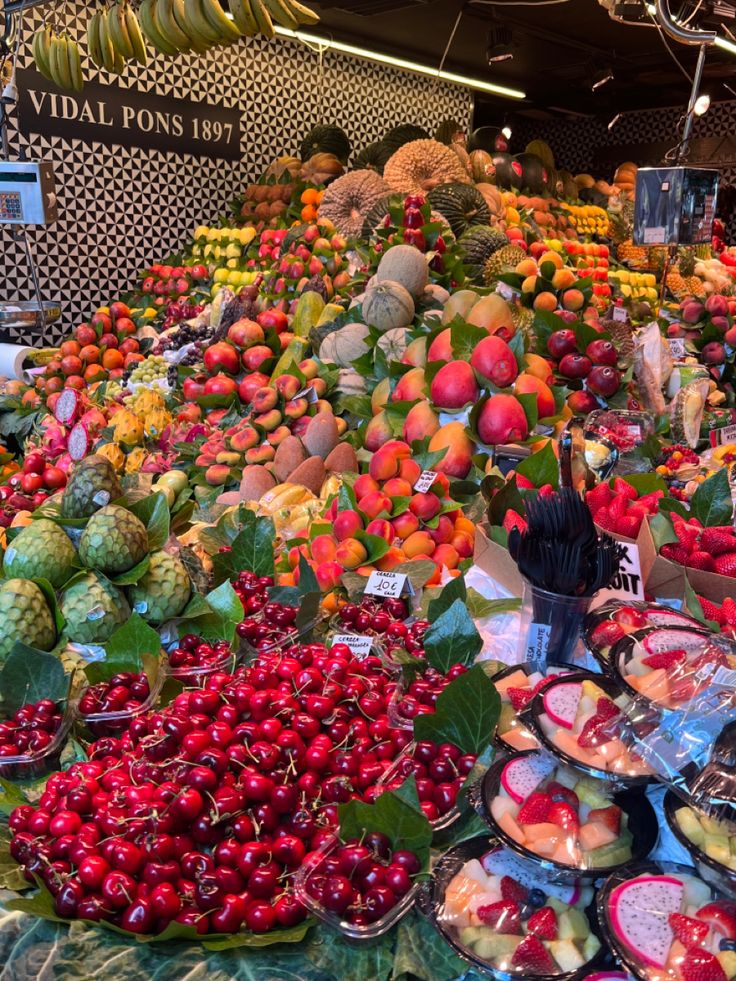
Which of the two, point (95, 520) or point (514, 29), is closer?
point (95, 520)

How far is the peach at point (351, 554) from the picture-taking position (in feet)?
7.58

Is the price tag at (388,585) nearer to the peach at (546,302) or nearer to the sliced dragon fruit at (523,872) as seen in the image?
the sliced dragon fruit at (523,872)

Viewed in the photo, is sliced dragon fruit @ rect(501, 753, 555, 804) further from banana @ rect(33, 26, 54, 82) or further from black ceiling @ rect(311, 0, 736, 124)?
black ceiling @ rect(311, 0, 736, 124)

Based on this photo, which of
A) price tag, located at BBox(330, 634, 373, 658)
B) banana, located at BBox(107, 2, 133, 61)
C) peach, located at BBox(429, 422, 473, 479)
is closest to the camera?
price tag, located at BBox(330, 634, 373, 658)

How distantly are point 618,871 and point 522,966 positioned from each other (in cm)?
17

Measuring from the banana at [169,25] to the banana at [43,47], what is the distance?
33.5 inches

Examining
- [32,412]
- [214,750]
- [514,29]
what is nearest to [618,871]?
[214,750]

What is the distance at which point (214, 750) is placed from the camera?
1.42 m

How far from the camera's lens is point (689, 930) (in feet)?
3.27

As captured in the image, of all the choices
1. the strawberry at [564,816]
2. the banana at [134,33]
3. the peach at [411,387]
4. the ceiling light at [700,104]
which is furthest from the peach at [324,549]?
the banana at [134,33]

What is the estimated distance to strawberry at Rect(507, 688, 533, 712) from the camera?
4.82ft

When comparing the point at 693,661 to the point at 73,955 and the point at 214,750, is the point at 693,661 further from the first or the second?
the point at 73,955

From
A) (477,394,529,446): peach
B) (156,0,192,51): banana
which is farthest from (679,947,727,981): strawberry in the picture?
(156,0,192,51): banana

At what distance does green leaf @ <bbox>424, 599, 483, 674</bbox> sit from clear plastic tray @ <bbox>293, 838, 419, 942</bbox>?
598 millimetres
